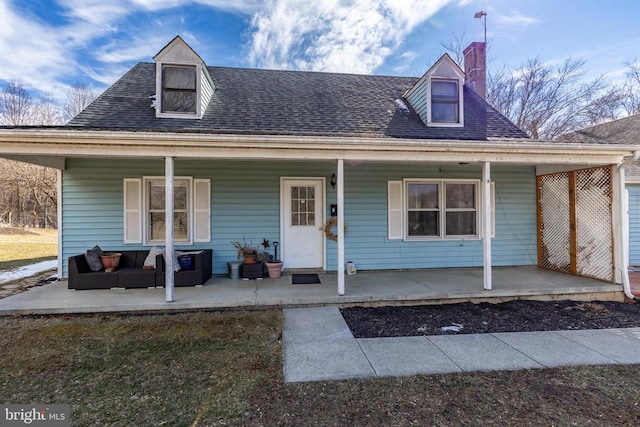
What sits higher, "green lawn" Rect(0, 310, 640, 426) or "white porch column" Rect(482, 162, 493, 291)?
"white porch column" Rect(482, 162, 493, 291)

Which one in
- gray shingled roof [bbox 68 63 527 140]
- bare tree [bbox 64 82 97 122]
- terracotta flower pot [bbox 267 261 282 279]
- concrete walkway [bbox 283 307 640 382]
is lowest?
concrete walkway [bbox 283 307 640 382]

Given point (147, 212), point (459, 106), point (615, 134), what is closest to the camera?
point (147, 212)

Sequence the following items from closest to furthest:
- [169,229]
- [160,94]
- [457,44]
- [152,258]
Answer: [169,229], [152,258], [160,94], [457,44]

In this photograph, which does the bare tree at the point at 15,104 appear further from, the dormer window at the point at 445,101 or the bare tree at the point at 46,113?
the dormer window at the point at 445,101

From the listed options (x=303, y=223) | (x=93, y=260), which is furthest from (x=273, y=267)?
(x=93, y=260)

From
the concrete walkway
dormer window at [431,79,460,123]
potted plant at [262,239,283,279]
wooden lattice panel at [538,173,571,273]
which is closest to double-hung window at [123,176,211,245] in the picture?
potted plant at [262,239,283,279]

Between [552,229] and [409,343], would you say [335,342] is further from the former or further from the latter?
[552,229]

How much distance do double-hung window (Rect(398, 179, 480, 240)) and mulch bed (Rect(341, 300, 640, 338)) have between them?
227 cm

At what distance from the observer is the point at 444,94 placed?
7488mm

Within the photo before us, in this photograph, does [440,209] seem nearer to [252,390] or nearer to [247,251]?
[247,251]

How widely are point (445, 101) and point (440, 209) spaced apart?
262 centimetres

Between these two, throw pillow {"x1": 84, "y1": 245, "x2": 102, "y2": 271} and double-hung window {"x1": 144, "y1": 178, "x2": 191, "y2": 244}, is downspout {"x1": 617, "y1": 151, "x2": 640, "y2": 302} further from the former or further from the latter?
throw pillow {"x1": 84, "y1": 245, "x2": 102, "y2": 271}

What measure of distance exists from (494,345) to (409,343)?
973 mm

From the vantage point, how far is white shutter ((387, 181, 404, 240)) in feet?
22.9
